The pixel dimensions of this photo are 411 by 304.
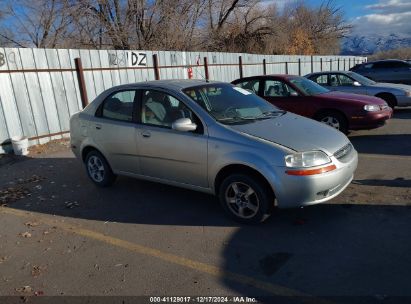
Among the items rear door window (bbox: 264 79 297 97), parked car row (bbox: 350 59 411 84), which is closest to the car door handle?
rear door window (bbox: 264 79 297 97)

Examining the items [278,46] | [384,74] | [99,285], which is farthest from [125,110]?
[278,46]

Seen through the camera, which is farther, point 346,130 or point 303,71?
point 303,71

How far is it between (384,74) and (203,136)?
14920 mm

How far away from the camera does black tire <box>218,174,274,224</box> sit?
164 inches

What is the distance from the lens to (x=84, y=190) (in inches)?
237

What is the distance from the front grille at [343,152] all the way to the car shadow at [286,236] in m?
0.69

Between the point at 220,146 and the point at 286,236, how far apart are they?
121cm

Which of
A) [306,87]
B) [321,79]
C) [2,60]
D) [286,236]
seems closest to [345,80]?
[321,79]

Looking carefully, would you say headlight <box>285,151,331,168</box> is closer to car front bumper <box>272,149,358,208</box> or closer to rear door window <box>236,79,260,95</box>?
car front bumper <box>272,149,358,208</box>

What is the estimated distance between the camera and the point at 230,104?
5000 millimetres

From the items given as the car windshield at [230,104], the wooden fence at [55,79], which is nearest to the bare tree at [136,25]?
the wooden fence at [55,79]

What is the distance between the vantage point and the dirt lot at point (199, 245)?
3.24 m

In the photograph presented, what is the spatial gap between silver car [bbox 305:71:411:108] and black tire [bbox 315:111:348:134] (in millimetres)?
2680

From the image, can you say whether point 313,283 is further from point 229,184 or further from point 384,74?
point 384,74
